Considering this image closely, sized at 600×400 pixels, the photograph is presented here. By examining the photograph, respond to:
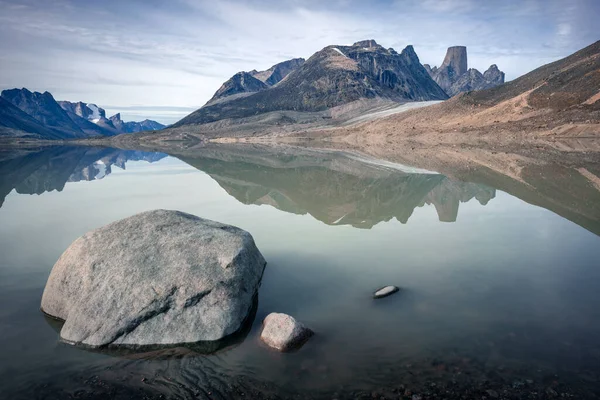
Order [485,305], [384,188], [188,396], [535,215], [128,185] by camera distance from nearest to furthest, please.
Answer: [188,396] → [485,305] → [535,215] → [384,188] → [128,185]

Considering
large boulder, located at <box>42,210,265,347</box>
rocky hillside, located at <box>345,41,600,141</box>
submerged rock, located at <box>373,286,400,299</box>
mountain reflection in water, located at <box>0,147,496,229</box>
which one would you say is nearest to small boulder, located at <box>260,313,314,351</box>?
large boulder, located at <box>42,210,265,347</box>

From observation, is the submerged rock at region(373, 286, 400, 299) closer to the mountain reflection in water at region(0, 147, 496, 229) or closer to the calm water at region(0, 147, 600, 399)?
the calm water at region(0, 147, 600, 399)

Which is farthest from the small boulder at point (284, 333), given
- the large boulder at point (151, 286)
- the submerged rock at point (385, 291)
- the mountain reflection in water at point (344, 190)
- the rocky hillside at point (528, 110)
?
the rocky hillside at point (528, 110)

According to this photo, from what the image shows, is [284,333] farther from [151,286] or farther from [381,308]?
[151,286]

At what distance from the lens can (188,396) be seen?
28.8 ft

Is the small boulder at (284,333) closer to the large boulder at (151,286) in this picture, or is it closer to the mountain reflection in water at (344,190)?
the large boulder at (151,286)

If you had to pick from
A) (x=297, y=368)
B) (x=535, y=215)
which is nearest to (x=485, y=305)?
(x=297, y=368)

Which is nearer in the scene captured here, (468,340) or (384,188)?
(468,340)

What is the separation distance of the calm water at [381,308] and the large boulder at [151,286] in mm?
587

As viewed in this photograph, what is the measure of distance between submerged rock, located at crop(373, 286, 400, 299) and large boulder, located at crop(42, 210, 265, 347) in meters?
4.20

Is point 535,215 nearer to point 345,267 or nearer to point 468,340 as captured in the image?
point 345,267

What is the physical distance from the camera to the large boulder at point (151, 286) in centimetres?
1098

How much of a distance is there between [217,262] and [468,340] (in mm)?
7746

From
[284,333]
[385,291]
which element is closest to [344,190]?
[385,291]
